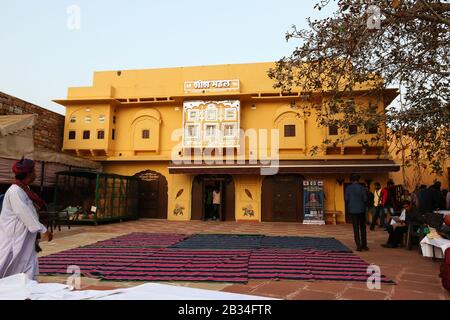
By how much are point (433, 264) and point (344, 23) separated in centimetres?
491

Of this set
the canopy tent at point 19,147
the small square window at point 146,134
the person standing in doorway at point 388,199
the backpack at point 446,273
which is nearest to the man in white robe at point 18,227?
the backpack at point 446,273

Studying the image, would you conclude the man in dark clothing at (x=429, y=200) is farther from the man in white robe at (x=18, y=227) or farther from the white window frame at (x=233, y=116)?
the white window frame at (x=233, y=116)

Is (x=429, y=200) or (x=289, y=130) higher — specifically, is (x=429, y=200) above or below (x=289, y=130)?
below

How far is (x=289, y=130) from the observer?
15906mm

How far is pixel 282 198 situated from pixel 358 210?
331 inches

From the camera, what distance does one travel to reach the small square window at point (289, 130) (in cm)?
1584

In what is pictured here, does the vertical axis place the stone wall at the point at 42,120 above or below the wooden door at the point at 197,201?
above

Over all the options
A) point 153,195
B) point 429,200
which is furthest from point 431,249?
point 153,195

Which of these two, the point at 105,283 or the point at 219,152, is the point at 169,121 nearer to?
the point at 219,152

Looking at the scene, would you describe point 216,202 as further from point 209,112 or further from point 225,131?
point 209,112

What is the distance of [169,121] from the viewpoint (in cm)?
1708

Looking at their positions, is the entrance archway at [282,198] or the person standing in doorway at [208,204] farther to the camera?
the person standing in doorway at [208,204]

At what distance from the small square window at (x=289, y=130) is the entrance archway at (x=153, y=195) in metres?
6.83

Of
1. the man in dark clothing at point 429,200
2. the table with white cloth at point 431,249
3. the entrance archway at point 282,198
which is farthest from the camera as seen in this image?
the entrance archway at point 282,198
